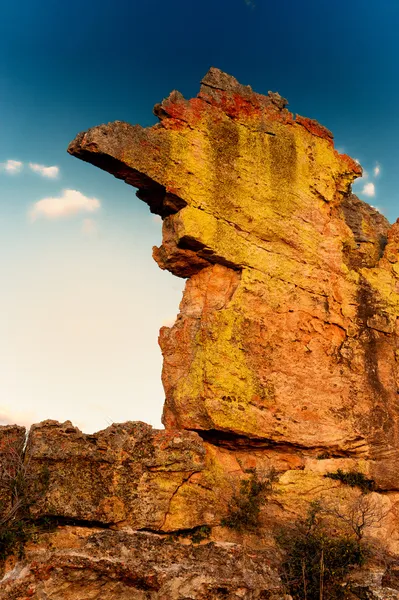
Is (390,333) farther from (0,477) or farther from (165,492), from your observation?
(0,477)

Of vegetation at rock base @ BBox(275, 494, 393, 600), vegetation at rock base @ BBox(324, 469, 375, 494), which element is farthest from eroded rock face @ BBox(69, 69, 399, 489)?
vegetation at rock base @ BBox(275, 494, 393, 600)

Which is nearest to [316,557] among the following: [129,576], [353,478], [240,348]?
[353,478]

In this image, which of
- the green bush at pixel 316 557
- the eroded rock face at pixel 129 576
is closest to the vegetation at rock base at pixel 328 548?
the green bush at pixel 316 557

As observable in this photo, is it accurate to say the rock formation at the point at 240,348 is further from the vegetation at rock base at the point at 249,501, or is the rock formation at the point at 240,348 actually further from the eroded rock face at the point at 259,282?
the vegetation at rock base at the point at 249,501

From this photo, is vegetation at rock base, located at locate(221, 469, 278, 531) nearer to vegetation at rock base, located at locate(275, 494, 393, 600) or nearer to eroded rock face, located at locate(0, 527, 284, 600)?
vegetation at rock base, located at locate(275, 494, 393, 600)

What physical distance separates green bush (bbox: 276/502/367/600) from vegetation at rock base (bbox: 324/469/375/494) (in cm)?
100

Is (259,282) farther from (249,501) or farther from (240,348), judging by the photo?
(249,501)

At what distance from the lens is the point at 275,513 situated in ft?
32.7

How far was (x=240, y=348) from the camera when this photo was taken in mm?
10695

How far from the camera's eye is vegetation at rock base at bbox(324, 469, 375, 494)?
1063 cm

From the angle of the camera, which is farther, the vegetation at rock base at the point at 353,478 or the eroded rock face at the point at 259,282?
the vegetation at rock base at the point at 353,478

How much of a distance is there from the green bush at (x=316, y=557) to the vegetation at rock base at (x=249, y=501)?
562 millimetres

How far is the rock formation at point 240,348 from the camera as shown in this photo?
8961mm

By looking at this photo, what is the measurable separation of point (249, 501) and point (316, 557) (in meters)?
1.47
